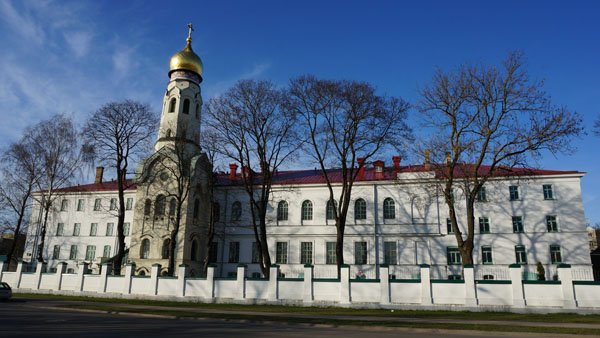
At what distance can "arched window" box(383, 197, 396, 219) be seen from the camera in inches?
1289

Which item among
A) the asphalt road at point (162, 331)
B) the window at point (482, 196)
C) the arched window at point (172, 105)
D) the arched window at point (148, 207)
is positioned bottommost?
the asphalt road at point (162, 331)

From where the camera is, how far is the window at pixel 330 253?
32594 millimetres

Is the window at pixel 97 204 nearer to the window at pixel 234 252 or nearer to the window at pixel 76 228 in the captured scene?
the window at pixel 76 228

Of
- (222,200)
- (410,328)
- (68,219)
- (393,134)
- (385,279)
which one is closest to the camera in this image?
(410,328)

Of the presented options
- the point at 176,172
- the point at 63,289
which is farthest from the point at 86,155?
the point at 63,289

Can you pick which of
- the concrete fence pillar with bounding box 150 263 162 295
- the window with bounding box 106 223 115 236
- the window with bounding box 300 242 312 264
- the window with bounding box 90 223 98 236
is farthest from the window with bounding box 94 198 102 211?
the window with bounding box 300 242 312 264

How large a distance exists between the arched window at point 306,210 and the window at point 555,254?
17.5m

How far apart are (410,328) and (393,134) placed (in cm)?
1603

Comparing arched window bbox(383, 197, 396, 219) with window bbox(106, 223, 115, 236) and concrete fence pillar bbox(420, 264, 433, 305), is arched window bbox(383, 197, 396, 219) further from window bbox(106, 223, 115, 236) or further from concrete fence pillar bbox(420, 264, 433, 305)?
window bbox(106, 223, 115, 236)

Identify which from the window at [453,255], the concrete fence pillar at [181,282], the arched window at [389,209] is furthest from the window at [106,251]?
the window at [453,255]

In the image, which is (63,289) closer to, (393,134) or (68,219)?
(68,219)

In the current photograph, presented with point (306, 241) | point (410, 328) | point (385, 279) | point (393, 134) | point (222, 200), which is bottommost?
point (410, 328)

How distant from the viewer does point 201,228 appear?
114 ft

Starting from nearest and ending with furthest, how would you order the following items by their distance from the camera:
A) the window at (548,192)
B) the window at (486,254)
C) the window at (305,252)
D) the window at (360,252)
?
the window at (486,254)
the window at (548,192)
the window at (360,252)
the window at (305,252)
